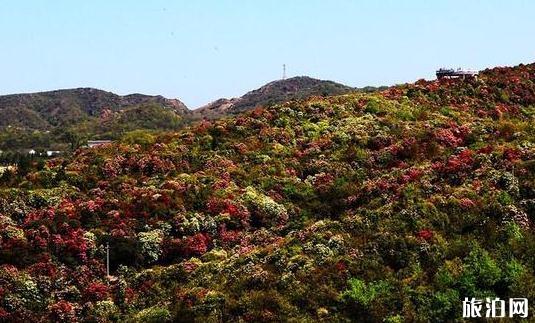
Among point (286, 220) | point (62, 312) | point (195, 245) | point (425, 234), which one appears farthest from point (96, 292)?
point (425, 234)

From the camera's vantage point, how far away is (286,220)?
127 ft

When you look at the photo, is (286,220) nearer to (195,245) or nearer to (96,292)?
(195,245)

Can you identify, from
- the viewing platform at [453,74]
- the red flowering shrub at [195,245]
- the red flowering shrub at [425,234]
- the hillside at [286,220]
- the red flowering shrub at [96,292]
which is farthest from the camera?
the viewing platform at [453,74]

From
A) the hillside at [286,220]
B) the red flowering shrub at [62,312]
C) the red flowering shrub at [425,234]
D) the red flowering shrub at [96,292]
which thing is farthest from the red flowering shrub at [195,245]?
the red flowering shrub at [425,234]

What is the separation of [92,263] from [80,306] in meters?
3.65

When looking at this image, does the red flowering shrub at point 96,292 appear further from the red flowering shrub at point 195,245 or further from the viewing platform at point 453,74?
the viewing platform at point 453,74

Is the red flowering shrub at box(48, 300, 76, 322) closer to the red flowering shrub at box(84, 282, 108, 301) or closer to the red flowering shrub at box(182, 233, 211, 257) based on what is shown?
the red flowering shrub at box(84, 282, 108, 301)

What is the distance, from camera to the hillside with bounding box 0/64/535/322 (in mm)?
24172

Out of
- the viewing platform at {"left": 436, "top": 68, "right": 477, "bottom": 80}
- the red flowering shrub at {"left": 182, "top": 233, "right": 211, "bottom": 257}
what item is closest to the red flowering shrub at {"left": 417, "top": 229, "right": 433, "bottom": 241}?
the red flowering shrub at {"left": 182, "top": 233, "right": 211, "bottom": 257}

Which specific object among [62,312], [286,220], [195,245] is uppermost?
[286,220]

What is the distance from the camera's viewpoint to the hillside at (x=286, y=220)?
24172mm

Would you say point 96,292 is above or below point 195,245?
below

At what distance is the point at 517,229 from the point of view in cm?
2588

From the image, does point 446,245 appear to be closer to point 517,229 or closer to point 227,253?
point 517,229
